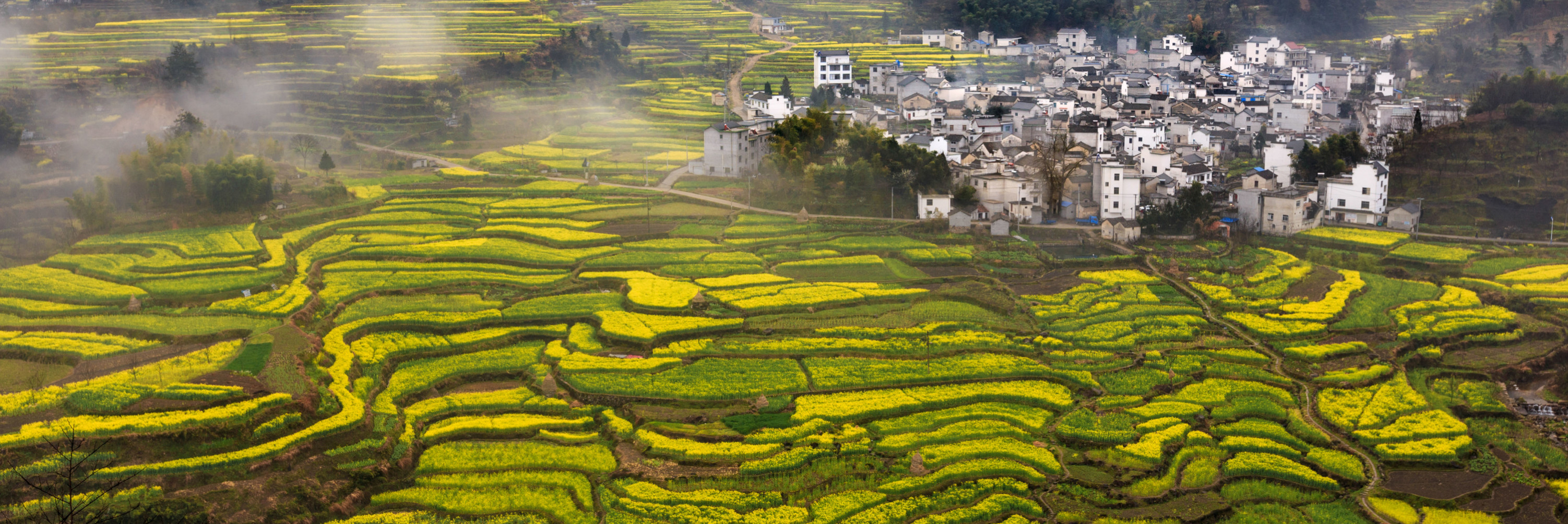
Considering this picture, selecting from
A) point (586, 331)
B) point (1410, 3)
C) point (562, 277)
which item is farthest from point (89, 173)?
point (1410, 3)

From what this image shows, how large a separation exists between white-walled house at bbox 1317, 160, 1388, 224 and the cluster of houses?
0.05m

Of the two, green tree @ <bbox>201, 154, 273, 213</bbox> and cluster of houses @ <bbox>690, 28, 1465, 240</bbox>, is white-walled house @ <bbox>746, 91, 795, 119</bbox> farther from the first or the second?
green tree @ <bbox>201, 154, 273, 213</bbox>

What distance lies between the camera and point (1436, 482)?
2025cm

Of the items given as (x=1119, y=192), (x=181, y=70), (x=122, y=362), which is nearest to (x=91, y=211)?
(x=122, y=362)

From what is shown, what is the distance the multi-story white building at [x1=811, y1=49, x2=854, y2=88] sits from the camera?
64875 mm

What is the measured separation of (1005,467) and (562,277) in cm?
1603

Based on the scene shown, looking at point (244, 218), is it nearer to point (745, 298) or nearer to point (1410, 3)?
point (745, 298)

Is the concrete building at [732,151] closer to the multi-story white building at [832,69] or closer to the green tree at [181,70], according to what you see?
the multi-story white building at [832,69]

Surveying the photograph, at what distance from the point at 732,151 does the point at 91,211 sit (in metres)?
22.7

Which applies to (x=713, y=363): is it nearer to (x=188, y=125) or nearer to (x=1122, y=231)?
(x=1122, y=231)

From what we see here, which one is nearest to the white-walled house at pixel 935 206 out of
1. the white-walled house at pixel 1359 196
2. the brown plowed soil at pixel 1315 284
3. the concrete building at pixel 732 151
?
the concrete building at pixel 732 151

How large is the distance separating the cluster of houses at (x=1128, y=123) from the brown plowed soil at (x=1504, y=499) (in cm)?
1861

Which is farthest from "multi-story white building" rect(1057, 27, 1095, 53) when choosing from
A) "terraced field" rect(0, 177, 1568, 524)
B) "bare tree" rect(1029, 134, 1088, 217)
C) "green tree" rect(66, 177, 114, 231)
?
"green tree" rect(66, 177, 114, 231)

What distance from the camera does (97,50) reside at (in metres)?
64.0
